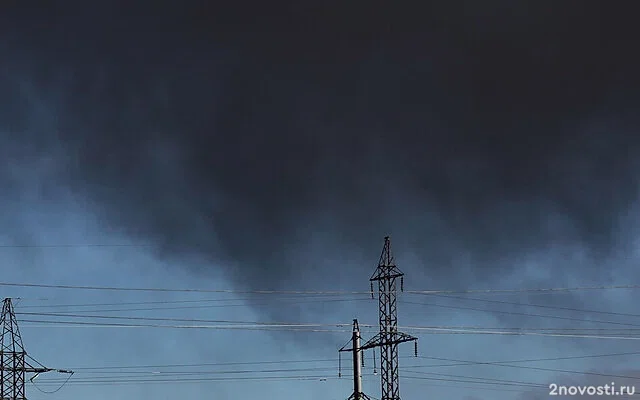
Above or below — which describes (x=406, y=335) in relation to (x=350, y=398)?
above

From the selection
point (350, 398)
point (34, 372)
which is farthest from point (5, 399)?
point (350, 398)

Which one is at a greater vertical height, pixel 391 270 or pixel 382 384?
pixel 391 270

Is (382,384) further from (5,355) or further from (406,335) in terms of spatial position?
(5,355)

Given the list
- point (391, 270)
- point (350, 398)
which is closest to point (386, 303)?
point (391, 270)

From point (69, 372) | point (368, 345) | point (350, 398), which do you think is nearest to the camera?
point (350, 398)

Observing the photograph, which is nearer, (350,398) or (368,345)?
(350,398)

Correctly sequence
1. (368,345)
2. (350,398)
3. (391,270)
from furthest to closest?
(391,270), (368,345), (350,398)

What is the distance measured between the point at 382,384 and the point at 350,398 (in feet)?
30.5

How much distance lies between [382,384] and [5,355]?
133 ft

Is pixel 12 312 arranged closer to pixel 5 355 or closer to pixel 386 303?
pixel 5 355

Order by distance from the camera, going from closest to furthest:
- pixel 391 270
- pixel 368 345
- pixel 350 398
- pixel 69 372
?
pixel 350 398 → pixel 368 345 → pixel 391 270 → pixel 69 372

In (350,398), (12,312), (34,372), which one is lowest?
(350,398)

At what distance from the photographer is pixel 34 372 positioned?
9375cm

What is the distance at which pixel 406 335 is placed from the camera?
83562 millimetres
